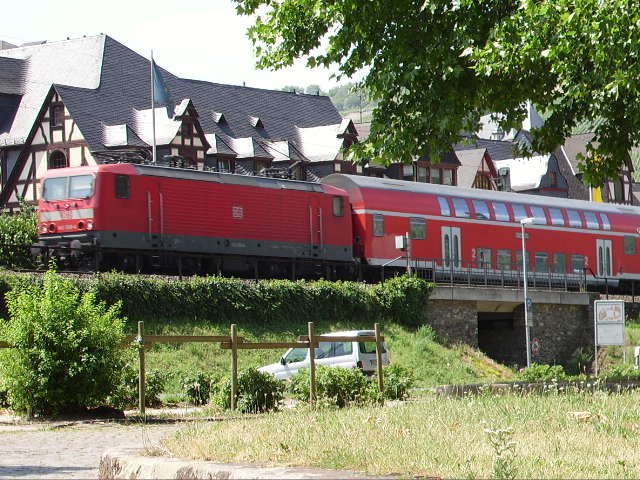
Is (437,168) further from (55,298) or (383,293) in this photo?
(55,298)

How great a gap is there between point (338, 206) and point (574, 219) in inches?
590

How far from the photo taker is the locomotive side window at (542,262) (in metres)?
57.4

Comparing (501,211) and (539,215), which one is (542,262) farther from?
(501,211)

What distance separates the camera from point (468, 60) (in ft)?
73.5

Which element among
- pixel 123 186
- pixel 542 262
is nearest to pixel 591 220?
pixel 542 262

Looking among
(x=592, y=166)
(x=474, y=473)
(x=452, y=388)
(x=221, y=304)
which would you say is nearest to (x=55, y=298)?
(x=452, y=388)

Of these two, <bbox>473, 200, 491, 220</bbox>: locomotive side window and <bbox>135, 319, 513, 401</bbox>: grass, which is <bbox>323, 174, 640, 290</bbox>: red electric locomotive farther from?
<bbox>135, 319, 513, 401</bbox>: grass

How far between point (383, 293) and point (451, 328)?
12.9 ft

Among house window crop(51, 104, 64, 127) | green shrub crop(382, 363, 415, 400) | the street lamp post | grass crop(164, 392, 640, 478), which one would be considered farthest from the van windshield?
house window crop(51, 104, 64, 127)

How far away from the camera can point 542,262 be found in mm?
57781

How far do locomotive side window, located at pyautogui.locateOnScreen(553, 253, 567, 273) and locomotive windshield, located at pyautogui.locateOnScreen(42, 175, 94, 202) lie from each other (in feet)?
78.0

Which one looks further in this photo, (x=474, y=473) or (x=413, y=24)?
(x=413, y=24)

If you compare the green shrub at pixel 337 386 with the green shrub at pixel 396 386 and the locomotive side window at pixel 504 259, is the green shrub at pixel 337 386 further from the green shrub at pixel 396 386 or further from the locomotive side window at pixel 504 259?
the locomotive side window at pixel 504 259

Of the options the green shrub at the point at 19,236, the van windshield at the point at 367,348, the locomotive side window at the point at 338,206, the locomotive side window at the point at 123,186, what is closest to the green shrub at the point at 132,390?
the van windshield at the point at 367,348
